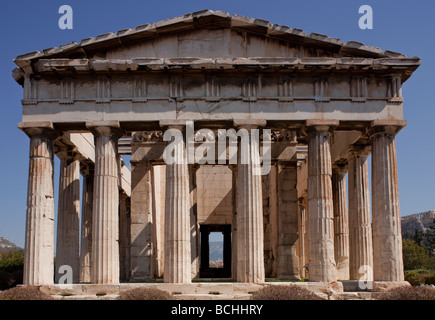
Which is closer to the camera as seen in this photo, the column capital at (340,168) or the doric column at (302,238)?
the column capital at (340,168)

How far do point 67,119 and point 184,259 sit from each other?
7843 millimetres

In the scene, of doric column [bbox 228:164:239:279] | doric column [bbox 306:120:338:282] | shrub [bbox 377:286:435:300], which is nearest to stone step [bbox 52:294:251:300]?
doric column [bbox 306:120:338:282]

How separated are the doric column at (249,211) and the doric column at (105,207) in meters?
5.29

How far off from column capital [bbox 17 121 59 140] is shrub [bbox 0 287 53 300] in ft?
21.9

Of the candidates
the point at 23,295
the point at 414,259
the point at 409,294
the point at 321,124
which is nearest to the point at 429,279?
the point at 414,259

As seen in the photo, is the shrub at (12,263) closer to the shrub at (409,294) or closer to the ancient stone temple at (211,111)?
the ancient stone temple at (211,111)

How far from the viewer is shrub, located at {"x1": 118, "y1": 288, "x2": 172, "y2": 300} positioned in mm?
22562

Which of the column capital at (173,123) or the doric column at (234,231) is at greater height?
the column capital at (173,123)

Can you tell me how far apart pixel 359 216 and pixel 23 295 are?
1620 cm

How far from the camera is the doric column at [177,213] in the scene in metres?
26.1

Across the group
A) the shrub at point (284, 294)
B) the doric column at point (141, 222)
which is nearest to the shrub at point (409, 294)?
the shrub at point (284, 294)

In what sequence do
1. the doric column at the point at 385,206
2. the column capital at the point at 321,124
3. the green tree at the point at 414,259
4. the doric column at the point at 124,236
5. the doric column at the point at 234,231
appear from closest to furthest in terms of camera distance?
1. the doric column at the point at 385,206
2. the column capital at the point at 321,124
3. the doric column at the point at 234,231
4. the doric column at the point at 124,236
5. the green tree at the point at 414,259

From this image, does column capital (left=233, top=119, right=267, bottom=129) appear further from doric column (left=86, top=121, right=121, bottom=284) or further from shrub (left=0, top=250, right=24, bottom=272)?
shrub (left=0, top=250, right=24, bottom=272)
